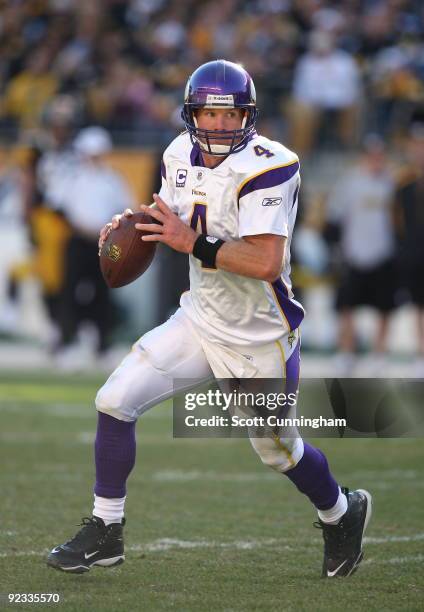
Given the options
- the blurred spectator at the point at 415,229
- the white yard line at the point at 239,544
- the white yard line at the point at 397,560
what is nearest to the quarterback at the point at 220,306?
the white yard line at the point at 397,560

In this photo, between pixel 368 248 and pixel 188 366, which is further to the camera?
pixel 368 248

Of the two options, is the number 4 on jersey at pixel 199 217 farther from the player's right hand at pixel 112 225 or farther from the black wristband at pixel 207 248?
the player's right hand at pixel 112 225

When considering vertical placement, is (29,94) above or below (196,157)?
below

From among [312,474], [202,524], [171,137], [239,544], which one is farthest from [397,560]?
[171,137]

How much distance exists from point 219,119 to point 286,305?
2.14ft

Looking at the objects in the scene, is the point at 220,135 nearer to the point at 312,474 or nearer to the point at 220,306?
the point at 220,306

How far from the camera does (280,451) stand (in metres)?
4.16

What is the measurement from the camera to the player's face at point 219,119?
4121 millimetres

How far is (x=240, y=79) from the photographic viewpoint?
4.18 m

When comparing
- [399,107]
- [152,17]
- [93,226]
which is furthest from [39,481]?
[152,17]

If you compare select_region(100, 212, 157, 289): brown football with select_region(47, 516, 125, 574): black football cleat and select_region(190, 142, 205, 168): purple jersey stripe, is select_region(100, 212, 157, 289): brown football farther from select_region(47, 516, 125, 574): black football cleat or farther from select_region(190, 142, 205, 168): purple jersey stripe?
select_region(47, 516, 125, 574): black football cleat

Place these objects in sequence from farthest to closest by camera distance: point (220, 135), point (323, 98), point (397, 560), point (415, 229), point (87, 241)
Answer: point (323, 98)
point (87, 241)
point (415, 229)
point (397, 560)
point (220, 135)

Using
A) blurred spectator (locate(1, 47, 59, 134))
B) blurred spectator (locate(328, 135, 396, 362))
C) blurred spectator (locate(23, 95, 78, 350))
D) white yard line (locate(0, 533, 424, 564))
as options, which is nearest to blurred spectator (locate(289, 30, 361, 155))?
blurred spectator (locate(328, 135, 396, 362))

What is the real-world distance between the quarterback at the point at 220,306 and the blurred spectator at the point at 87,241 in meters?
6.61
